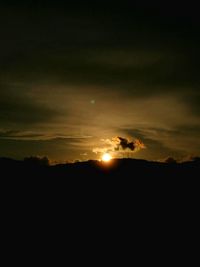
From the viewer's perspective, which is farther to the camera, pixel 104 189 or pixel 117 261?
pixel 104 189

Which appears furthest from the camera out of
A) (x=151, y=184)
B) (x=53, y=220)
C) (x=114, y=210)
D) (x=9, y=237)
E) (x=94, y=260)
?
(x=151, y=184)

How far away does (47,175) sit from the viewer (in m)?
139

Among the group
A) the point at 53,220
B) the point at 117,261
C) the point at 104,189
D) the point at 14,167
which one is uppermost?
the point at 14,167

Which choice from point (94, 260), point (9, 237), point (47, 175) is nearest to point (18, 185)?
point (47, 175)

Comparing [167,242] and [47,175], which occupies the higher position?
[47,175]

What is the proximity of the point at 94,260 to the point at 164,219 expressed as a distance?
29880 mm

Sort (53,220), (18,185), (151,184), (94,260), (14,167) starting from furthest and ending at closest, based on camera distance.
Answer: (14,167) < (151,184) < (18,185) < (53,220) < (94,260)

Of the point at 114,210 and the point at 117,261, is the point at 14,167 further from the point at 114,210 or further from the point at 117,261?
the point at 117,261

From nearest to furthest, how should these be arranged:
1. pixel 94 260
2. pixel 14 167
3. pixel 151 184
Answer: pixel 94 260 < pixel 151 184 < pixel 14 167

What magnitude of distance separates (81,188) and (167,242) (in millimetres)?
49757

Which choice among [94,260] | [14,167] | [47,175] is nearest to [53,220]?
[94,260]

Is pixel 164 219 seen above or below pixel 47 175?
below

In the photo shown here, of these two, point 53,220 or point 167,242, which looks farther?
point 53,220

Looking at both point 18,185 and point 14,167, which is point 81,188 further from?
point 14,167
